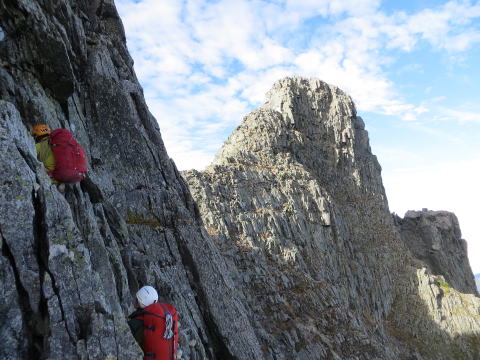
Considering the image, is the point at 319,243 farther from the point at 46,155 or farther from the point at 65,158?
the point at 46,155

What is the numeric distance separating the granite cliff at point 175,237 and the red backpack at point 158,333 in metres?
0.55

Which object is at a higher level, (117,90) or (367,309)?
(117,90)

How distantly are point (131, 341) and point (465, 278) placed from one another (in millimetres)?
76308

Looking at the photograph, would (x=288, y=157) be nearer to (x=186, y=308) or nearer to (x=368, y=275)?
(x=368, y=275)

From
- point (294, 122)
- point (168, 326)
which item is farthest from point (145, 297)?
point (294, 122)

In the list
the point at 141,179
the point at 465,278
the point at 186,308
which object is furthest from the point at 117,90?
the point at 465,278

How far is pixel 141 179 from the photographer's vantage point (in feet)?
61.2

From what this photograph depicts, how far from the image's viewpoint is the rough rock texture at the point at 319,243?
3053 cm

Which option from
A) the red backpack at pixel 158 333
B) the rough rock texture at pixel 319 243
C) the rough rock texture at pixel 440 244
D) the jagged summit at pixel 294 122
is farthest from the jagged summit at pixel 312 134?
the red backpack at pixel 158 333

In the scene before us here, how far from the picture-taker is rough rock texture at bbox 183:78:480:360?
100 feet

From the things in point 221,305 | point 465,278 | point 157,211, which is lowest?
point 465,278

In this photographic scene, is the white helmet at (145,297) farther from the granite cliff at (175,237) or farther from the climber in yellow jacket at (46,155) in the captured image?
the climber in yellow jacket at (46,155)

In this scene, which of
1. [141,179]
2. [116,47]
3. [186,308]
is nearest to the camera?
[186,308]

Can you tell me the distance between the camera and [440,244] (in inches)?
2606
